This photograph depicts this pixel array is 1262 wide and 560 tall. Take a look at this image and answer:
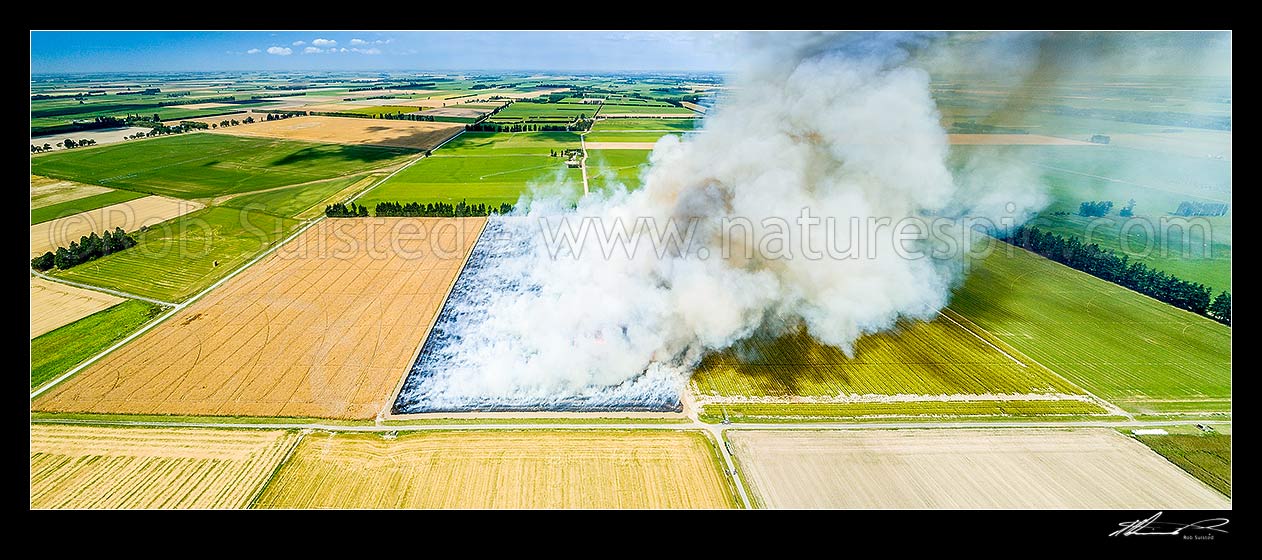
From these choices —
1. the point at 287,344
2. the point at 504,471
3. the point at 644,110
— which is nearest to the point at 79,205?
the point at 287,344

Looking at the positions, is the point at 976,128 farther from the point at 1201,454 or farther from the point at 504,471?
the point at 504,471

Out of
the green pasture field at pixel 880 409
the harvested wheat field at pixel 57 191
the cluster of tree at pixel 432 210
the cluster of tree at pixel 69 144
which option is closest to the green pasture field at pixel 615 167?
the cluster of tree at pixel 432 210

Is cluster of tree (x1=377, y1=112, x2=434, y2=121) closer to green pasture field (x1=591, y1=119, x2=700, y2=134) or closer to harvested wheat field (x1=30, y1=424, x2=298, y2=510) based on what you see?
green pasture field (x1=591, y1=119, x2=700, y2=134)

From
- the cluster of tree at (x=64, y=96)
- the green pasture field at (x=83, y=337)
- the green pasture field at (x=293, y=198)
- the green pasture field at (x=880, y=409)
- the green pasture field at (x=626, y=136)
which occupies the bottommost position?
the green pasture field at (x=880, y=409)

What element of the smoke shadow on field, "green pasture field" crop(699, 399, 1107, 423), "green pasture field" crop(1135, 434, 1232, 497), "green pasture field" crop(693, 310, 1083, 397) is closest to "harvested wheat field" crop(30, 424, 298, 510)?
"green pasture field" crop(699, 399, 1107, 423)

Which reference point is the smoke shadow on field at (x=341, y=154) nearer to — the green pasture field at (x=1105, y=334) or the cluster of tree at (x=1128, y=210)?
the green pasture field at (x=1105, y=334)
